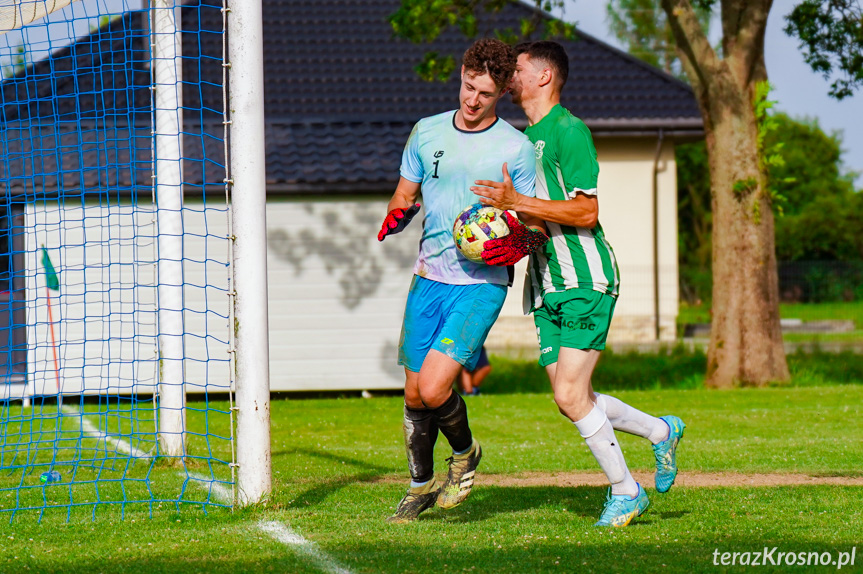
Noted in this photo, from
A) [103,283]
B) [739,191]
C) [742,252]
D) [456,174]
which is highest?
[739,191]

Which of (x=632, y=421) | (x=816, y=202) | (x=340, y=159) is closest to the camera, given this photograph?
(x=632, y=421)

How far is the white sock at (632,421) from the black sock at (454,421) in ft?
2.34

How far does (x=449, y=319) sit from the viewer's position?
17.2ft

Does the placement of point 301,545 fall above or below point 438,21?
below

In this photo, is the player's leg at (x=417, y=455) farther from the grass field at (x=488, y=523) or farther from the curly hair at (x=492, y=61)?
the curly hair at (x=492, y=61)

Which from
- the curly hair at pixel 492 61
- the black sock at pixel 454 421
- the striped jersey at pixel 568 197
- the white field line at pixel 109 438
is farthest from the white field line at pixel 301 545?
the curly hair at pixel 492 61

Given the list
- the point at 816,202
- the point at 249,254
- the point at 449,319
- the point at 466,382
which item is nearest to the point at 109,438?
the point at 249,254

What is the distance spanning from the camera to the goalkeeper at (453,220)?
16.9 ft

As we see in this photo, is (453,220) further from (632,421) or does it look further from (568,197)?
(632,421)

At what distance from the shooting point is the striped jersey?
5145mm

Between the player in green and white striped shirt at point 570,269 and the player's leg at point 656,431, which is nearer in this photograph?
the player in green and white striped shirt at point 570,269

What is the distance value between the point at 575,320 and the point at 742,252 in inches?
394

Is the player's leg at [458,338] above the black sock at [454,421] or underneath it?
above

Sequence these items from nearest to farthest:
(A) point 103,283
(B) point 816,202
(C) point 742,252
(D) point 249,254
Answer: (D) point 249,254, (A) point 103,283, (C) point 742,252, (B) point 816,202
